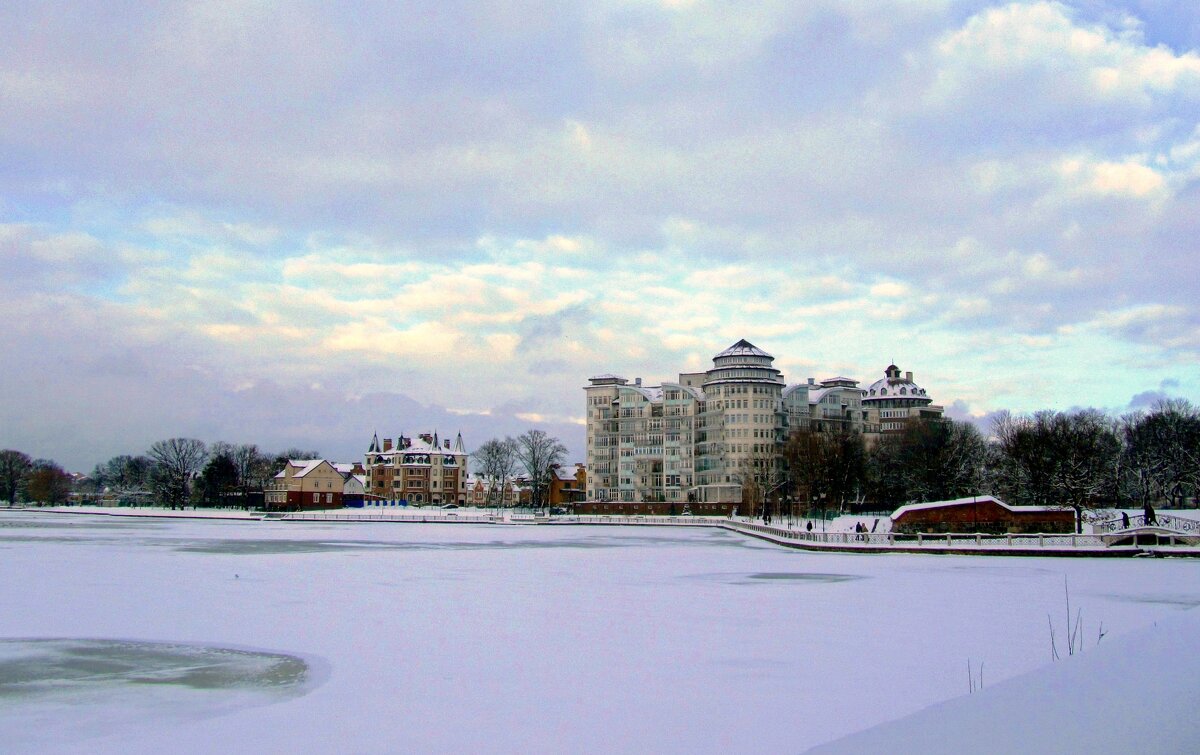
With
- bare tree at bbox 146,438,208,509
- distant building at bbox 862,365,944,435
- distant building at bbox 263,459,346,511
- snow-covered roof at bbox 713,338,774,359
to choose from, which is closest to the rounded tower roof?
snow-covered roof at bbox 713,338,774,359

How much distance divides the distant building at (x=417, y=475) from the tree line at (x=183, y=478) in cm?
1813

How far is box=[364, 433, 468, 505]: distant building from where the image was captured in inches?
7328

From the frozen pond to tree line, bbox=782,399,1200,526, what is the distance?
42.5 m

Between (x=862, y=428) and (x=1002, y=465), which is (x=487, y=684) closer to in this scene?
(x=1002, y=465)

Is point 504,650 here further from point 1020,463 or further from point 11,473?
point 11,473

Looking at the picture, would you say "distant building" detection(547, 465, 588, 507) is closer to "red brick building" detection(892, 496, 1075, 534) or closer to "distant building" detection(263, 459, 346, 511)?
"distant building" detection(263, 459, 346, 511)

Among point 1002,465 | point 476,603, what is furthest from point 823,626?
point 1002,465

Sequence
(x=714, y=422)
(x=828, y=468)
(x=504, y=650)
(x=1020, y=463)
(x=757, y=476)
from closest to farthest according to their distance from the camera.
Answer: (x=504, y=650), (x=1020, y=463), (x=828, y=468), (x=757, y=476), (x=714, y=422)

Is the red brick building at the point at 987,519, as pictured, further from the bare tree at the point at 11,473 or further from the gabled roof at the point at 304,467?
the bare tree at the point at 11,473

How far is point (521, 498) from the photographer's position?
195500 millimetres

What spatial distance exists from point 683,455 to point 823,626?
378 ft

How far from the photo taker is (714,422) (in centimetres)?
13212

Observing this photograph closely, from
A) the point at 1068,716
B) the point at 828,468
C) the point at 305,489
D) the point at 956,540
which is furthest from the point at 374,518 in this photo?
the point at 1068,716

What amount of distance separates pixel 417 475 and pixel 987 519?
5507 inches
